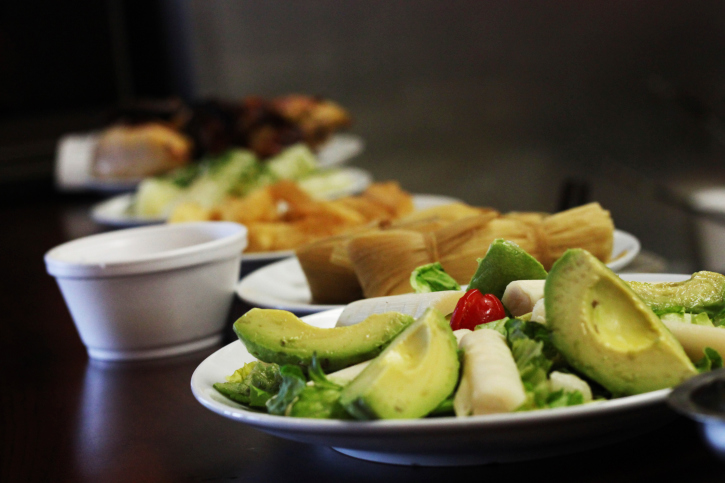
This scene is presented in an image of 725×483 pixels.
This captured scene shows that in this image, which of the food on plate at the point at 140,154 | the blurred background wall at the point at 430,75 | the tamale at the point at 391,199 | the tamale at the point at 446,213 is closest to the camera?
the tamale at the point at 446,213

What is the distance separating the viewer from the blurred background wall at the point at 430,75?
4.42 metres

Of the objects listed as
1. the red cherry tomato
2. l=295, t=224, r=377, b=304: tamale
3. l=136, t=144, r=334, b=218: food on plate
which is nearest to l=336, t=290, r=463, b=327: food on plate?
the red cherry tomato

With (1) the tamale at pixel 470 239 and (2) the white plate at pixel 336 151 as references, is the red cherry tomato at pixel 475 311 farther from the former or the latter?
(2) the white plate at pixel 336 151

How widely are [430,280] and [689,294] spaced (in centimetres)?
26

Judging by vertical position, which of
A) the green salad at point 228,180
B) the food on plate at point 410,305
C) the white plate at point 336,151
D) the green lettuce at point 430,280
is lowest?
the white plate at point 336,151

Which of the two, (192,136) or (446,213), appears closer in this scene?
(446,213)

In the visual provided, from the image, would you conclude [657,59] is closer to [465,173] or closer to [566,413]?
[465,173]

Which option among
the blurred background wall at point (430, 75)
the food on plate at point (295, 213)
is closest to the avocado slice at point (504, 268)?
the food on plate at point (295, 213)

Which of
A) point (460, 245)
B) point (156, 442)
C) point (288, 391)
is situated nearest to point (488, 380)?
point (288, 391)

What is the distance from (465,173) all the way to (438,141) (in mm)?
409

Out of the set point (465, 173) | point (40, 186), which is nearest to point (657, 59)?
point (465, 173)

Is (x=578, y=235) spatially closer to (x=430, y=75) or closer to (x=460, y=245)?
(x=460, y=245)

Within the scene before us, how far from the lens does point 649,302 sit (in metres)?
0.66

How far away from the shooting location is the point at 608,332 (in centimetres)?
54
